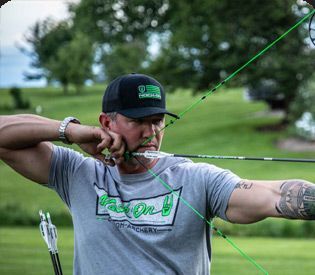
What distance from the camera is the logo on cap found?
3.01m

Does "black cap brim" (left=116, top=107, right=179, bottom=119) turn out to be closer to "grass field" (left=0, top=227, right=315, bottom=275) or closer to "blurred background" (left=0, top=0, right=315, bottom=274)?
"grass field" (left=0, top=227, right=315, bottom=275)

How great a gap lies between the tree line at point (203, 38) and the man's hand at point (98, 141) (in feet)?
75.8

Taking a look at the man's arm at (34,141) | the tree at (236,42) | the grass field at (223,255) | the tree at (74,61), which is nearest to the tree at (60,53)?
the tree at (74,61)

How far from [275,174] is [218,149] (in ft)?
14.6

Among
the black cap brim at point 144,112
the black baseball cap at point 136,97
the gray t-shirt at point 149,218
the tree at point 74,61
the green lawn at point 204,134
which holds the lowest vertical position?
the gray t-shirt at point 149,218

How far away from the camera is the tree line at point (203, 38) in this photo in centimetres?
2793

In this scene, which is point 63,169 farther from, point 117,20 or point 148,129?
point 117,20

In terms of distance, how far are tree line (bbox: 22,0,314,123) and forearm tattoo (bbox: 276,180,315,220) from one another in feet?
77.1

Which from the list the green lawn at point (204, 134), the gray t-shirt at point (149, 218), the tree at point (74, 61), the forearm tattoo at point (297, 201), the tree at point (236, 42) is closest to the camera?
the forearm tattoo at point (297, 201)

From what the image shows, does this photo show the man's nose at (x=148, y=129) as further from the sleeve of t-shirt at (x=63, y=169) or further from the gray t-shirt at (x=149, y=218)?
the sleeve of t-shirt at (x=63, y=169)

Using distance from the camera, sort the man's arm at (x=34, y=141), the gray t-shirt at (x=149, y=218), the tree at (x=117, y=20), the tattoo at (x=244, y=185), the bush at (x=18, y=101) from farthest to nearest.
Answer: the bush at (x=18, y=101) → the tree at (x=117, y=20) → the man's arm at (x=34, y=141) → the gray t-shirt at (x=149, y=218) → the tattoo at (x=244, y=185)

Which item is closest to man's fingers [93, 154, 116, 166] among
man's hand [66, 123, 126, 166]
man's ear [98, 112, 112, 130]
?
man's hand [66, 123, 126, 166]

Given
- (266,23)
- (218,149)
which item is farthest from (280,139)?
(266,23)

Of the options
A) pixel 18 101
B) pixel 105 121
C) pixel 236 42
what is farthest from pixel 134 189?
pixel 18 101
